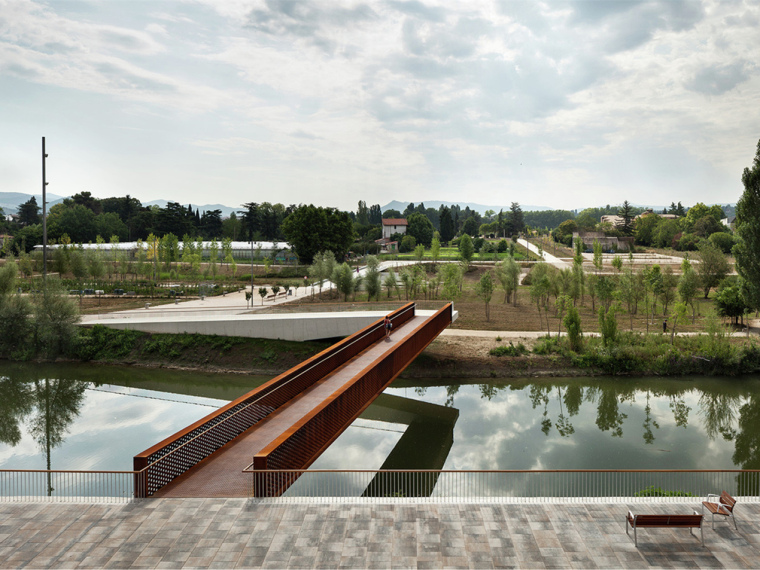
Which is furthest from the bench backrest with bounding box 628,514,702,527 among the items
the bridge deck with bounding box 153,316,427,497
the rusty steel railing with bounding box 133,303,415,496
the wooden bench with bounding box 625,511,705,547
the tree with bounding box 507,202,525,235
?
the tree with bounding box 507,202,525,235

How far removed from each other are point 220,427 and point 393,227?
12042 cm

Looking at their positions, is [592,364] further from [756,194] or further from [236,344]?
[236,344]

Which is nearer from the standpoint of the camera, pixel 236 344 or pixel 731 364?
pixel 731 364

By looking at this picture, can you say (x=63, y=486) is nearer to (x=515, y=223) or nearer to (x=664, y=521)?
(x=664, y=521)

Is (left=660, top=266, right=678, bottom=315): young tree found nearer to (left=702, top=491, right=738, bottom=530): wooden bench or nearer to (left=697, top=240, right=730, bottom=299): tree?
(left=697, top=240, right=730, bottom=299): tree

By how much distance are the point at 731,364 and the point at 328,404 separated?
2545cm

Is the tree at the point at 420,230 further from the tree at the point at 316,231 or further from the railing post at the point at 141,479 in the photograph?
the railing post at the point at 141,479

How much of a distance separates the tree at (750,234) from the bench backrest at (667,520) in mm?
27098

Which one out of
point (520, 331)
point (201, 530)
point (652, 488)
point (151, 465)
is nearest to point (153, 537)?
point (201, 530)

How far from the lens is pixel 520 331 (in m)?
34.9

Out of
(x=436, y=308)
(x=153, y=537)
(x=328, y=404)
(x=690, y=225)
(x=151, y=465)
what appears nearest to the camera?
(x=153, y=537)

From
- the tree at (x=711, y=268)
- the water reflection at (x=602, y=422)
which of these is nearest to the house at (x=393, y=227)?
the tree at (x=711, y=268)

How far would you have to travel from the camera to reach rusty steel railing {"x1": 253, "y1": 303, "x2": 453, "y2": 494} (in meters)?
11.8

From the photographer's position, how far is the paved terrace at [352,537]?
29.8ft
